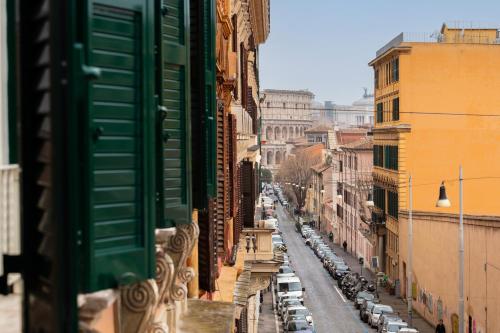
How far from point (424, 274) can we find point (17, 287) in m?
37.7

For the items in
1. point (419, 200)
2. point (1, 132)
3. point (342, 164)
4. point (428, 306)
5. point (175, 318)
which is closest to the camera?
point (1, 132)

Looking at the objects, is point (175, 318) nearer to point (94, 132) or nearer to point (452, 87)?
point (94, 132)

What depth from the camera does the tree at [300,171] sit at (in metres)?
110

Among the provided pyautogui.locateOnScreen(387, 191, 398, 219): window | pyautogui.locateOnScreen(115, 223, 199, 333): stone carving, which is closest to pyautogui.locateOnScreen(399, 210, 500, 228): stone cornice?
pyautogui.locateOnScreen(387, 191, 398, 219): window

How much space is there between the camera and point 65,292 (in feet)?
8.45

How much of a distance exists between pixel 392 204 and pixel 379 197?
169 inches

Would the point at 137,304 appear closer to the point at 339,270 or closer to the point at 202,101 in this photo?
the point at 202,101

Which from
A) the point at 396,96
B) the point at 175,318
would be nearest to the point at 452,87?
the point at 396,96

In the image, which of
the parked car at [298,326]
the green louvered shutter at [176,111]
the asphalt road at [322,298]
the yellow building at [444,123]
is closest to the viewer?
the green louvered shutter at [176,111]

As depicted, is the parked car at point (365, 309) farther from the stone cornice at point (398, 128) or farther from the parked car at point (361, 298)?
the stone cornice at point (398, 128)

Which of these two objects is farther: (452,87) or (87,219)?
→ (452,87)

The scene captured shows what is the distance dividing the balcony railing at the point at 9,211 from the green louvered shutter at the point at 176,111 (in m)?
0.90

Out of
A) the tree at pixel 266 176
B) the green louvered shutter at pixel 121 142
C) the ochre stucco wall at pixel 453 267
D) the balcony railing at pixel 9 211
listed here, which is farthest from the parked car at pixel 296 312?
the tree at pixel 266 176

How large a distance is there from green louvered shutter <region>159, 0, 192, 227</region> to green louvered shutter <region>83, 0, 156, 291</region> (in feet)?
3.66
